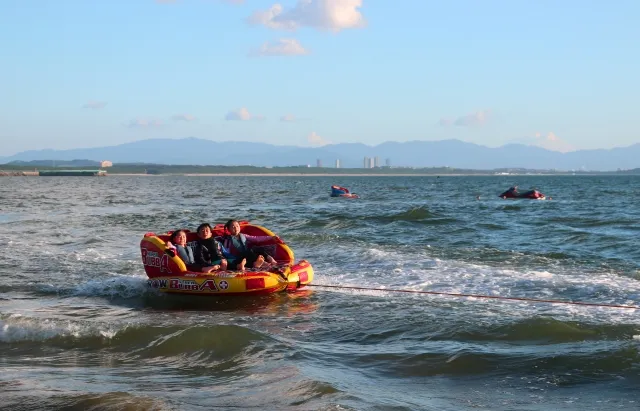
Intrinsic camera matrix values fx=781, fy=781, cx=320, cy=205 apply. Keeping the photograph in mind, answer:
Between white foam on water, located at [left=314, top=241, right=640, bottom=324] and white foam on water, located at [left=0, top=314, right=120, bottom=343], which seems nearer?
white foam on water, located at [left=0, top=314, right=120, bottom=343]

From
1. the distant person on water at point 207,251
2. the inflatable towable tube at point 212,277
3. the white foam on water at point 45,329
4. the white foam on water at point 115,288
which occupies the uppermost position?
the distant person on water at point 207,251

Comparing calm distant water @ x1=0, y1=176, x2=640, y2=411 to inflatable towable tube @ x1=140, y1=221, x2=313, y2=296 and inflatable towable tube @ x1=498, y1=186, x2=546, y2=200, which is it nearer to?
inflatable towable tube @ x1=140, y1=221, x2=313, y2=296

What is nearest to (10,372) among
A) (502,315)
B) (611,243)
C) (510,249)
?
(502,315)

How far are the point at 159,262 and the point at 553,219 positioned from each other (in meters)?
20.8

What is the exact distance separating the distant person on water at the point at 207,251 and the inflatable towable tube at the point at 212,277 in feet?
1.43

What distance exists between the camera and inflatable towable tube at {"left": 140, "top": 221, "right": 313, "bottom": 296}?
43.4 feet

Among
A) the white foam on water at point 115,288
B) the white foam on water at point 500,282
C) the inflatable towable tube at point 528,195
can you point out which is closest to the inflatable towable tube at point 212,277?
the white foam on water at point 115,288

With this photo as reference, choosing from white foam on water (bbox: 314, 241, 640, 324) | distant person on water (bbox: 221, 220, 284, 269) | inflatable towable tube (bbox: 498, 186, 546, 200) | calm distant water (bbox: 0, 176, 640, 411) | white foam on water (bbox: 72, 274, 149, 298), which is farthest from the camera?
inflatable towable tube (bbox: 498, 186, 546, 200)

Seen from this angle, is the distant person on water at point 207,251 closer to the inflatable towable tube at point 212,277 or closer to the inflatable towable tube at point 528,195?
the inflatable towable tube at point 212,277

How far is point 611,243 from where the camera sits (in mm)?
20578

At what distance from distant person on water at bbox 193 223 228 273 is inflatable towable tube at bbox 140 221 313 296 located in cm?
44

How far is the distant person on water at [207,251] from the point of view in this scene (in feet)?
46.5

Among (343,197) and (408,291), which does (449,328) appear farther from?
(343,197)

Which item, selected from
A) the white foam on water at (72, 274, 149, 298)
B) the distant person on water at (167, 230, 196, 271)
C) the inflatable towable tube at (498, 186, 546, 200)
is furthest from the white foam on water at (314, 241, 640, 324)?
the inflatable towable tube at (498, 186, 546, 200)
